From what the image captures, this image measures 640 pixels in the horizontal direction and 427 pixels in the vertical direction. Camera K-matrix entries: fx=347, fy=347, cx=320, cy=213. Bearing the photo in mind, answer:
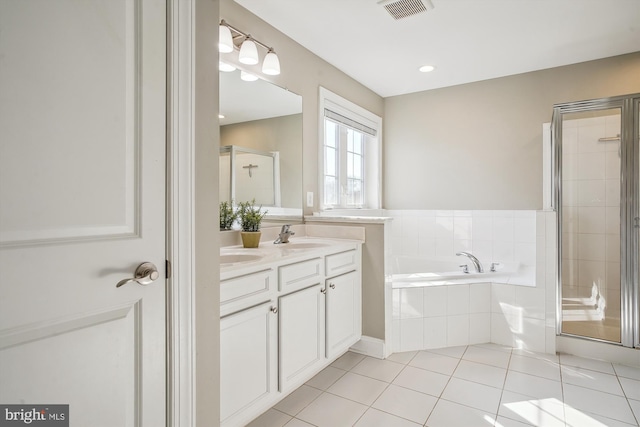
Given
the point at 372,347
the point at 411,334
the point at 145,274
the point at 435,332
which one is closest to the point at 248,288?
the point at 145,274

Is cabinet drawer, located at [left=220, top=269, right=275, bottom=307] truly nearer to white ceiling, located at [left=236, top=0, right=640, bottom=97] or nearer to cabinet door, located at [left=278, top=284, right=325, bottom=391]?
cabinet door, located at [left=278, top=284, right=325, bottom=391]

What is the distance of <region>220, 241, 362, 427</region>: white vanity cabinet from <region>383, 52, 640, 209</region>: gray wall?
6.31 ft

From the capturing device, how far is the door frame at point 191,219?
106 centimetres

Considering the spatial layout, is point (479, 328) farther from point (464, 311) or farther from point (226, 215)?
point (226, 215)

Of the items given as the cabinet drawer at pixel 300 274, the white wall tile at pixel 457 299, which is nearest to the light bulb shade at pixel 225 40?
the cabinet drawer at pixel 300 274

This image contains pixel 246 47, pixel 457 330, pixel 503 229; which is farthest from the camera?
pixel 503 229

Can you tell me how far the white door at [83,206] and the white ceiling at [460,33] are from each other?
1587mm

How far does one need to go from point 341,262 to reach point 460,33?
76.0 inches

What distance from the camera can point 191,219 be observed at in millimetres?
1111

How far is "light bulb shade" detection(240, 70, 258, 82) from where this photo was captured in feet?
7.56

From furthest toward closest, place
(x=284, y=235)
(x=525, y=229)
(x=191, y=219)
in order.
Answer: (x=525, y=229) → (x=284, y=235) → (x=191, y=219)

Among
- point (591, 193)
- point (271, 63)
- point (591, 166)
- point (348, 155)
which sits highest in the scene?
point (271, 63)

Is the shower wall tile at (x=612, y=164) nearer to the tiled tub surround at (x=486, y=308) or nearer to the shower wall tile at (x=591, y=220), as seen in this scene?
the shower wall tile at (x=591, y=220)

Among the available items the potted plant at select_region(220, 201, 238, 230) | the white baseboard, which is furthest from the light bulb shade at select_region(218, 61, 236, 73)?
the white baseboard
